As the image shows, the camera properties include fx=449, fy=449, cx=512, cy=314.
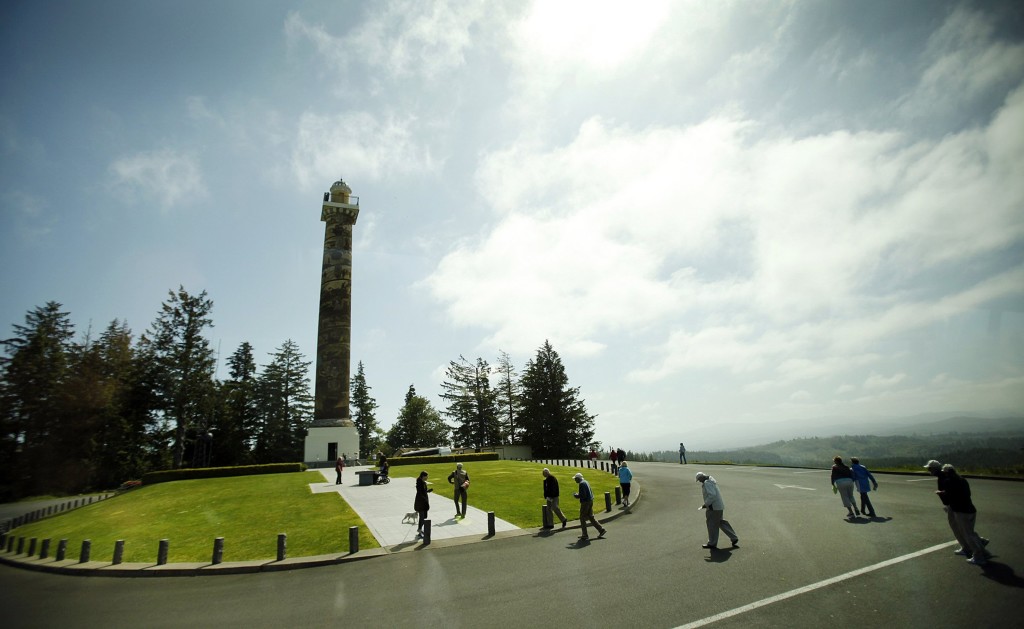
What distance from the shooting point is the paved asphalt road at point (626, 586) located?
6.98 m

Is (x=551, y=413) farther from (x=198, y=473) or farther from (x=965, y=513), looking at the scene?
(x=965, y=513)

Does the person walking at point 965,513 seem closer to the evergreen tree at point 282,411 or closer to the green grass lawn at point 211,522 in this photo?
the green grass lawn at point 211,522

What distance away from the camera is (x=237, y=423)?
59.6 m

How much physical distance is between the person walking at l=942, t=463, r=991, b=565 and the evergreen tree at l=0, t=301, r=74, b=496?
62.1 meters

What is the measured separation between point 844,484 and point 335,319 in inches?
1545

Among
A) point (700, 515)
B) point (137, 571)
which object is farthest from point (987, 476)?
point (137, 571)

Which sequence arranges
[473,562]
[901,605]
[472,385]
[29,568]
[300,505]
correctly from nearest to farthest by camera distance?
[901,605] < [473,562] < [29,568] < [300,505] < [472,385]

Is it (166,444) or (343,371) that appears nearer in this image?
(343,371)

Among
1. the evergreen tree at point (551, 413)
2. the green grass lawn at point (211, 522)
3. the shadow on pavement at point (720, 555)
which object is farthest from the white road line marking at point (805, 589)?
the evergreen tree at point (551, 413)

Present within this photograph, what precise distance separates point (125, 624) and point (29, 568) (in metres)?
9.72

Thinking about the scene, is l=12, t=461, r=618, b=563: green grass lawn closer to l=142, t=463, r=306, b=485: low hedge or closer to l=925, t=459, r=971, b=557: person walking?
l=142, t=463, r=306, b=485: low hedge

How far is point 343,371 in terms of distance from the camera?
136 ft

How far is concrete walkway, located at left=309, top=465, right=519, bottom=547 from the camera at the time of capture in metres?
14.1

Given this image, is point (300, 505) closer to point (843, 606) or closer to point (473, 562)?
point (473, 562)
